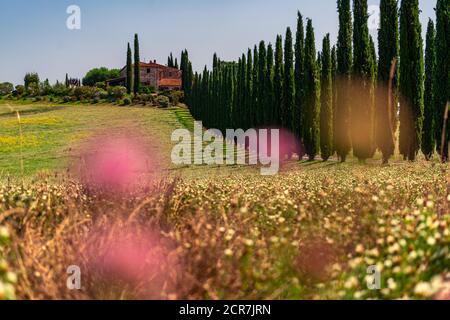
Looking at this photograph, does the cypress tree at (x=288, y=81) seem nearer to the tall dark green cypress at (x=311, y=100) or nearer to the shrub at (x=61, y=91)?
the tall dark green cypress at (x=311, y=100)

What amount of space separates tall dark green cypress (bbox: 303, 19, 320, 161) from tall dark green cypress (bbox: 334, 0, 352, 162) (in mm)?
2566

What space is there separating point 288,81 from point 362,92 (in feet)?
24.9

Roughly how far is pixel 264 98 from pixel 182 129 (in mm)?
13078

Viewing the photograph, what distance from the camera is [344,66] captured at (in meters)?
25.7

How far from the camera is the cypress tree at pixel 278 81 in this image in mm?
32625

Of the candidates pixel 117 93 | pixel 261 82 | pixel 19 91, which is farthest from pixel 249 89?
pixel 19 91

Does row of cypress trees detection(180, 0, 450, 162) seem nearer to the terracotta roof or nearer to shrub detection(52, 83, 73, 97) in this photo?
shrub detection(52, 83, 73, 97)

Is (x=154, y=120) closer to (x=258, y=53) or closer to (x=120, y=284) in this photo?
(x=258, y=53)

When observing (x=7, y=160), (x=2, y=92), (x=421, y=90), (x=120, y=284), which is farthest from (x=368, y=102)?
(x=2, y=92)

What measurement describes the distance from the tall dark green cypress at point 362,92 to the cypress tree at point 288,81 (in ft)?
22.0

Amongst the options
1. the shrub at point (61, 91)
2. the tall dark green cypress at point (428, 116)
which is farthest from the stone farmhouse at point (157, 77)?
the tall dark green cypress at point (428, 116)

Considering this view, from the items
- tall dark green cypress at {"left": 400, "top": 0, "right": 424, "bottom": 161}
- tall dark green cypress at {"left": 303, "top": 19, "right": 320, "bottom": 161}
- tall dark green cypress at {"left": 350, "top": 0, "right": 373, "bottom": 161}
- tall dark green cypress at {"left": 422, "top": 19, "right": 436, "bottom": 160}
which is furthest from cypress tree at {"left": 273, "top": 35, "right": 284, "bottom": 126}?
tall dark green cypress at {"left": 400, "top": 0, "right": 424, "bottom": 161}

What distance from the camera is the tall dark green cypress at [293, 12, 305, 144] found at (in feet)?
97.0

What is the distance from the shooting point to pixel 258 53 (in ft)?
125
